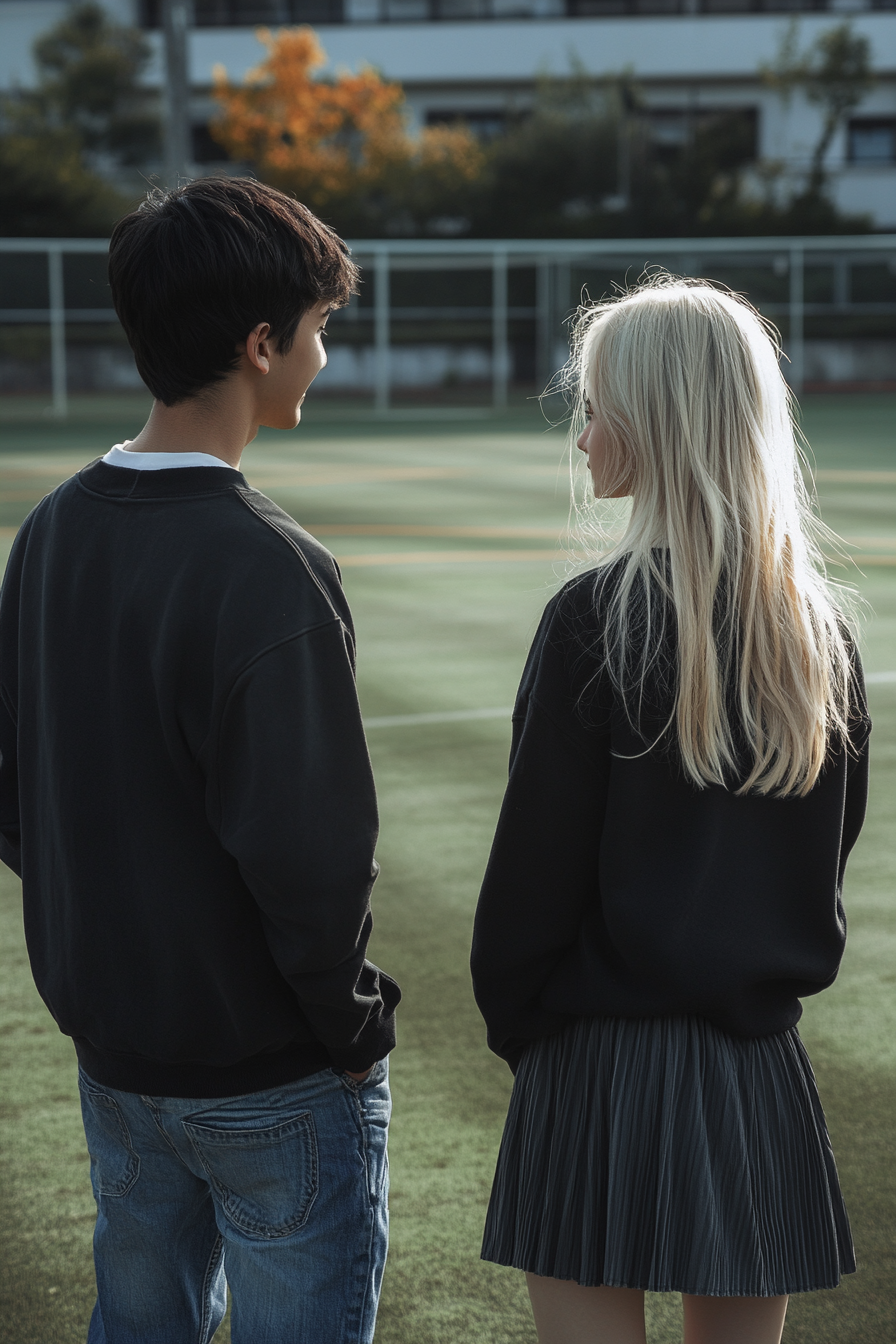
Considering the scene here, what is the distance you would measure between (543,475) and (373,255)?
1695cm

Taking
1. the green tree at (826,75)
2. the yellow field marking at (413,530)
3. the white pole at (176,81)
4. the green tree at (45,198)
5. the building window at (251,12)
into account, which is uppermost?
the building window at (251,12)

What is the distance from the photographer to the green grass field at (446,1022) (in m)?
2.79

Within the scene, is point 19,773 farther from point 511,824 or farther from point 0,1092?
point 0,1092

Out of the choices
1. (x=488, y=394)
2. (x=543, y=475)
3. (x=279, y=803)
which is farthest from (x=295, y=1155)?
(x=488, y=394)

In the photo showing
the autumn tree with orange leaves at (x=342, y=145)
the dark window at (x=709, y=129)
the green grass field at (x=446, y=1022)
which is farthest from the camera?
the dark window at (x=709, y=129)

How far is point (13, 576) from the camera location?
80.0 inches

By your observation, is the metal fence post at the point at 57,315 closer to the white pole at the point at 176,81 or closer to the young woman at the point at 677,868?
the white pole at the point at 176,81

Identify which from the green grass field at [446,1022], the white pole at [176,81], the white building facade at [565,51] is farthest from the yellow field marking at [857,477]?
the white building facade at [565,51]

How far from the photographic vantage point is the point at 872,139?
4700 centimetres

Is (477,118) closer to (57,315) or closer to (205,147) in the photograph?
(205,147)

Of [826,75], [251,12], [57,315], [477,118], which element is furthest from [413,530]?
[251,12]

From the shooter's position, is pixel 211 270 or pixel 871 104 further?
pixel 871 104

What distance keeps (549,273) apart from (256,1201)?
31.8 meters

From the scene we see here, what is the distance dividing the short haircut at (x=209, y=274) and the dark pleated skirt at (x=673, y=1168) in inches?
37.7
